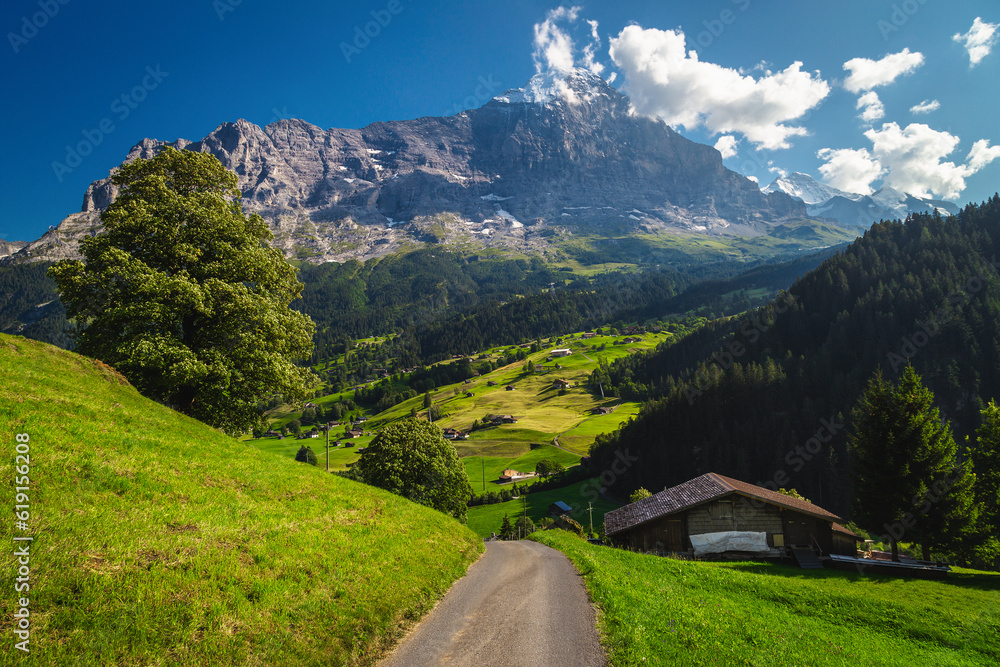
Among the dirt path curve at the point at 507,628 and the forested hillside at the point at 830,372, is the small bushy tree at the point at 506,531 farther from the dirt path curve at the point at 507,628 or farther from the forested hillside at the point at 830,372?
the dirt path curve at the point at 507,628

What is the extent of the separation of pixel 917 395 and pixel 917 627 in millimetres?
26161

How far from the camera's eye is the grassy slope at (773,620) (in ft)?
35.8

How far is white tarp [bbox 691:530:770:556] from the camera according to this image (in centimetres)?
3972

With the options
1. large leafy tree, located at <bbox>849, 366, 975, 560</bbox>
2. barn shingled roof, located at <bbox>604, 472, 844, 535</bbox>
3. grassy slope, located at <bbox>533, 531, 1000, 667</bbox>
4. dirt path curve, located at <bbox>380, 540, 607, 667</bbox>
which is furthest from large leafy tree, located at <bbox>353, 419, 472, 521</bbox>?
large leafy tree, located at <bbox>849, 366, 975, 560</bbox>

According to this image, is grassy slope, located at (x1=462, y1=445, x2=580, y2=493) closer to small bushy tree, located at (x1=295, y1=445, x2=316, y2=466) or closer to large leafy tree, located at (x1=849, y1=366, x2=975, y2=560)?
small bushy tree, located at (x1=295, y1=445, x2=316, y2=466)

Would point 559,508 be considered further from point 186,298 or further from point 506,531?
point 186,298

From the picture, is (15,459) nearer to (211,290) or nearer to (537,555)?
(211,290)

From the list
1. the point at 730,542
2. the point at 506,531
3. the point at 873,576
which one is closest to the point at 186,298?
the point at 873,576

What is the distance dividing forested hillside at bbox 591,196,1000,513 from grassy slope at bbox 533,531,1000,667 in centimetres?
8323

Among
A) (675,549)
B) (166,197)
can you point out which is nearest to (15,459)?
(166,197)

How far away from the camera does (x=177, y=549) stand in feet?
29.6

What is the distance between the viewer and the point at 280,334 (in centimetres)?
2164

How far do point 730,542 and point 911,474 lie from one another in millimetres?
15008

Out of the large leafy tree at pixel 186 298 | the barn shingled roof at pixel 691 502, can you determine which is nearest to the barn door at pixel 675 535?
the barn shingled roof at pixel 691 502
